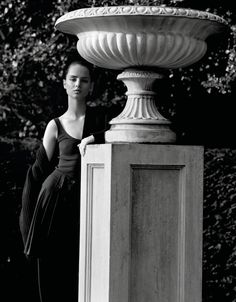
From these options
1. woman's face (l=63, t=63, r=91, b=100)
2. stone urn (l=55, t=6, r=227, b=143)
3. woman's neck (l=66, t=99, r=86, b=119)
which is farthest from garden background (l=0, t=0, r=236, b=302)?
stone urn (l=55, t=6, r=227, b=143)

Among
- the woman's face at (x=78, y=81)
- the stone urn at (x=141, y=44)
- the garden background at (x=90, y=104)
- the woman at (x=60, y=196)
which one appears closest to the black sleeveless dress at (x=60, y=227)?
the woman at (x=60, y=196)

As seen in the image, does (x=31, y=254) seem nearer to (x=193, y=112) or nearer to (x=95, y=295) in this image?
(x=95, y=295)

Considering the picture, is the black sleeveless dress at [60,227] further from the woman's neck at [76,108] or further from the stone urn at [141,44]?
the stone urn at [141,44]

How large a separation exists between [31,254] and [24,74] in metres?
2.54

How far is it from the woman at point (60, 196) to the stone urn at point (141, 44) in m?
0.49

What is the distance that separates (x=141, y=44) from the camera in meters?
5.34

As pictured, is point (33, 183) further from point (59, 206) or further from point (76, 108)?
point (76, 108)

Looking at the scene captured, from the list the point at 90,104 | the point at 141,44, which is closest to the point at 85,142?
the point at 141,44

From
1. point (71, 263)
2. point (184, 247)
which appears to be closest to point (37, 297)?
point (71, 263)

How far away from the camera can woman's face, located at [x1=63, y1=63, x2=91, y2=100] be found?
6031mm

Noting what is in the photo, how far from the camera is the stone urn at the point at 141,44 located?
17.2ft

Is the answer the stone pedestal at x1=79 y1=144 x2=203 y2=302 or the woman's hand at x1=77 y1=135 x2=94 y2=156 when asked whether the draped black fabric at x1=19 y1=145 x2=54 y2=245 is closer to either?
the woman's hand at x1=77 y1=135 x2=94 y2=156

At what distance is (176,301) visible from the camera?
5.57 meters

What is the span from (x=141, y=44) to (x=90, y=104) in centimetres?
304
